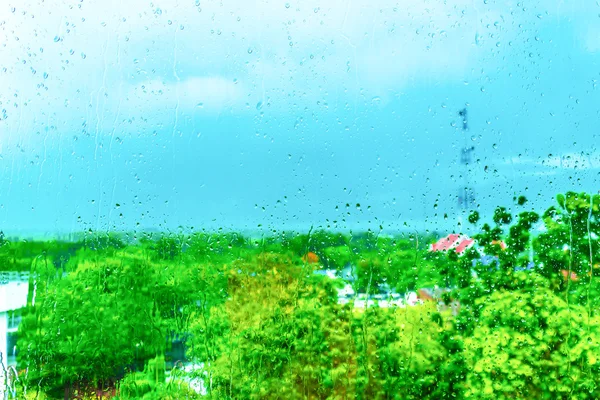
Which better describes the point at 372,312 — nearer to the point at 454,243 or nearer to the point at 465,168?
the point at 454,243

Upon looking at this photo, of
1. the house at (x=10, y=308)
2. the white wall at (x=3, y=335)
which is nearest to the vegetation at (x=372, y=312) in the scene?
the house at (x=10, y=308)

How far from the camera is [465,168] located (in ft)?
10.0

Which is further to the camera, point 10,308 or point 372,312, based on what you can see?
point 10,308

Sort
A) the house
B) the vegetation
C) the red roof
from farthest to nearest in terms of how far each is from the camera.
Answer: the house
the red roof
the vegetation

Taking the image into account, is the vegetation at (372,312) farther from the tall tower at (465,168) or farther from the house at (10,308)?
the house at (10,308)

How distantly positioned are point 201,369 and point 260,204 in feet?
3.25

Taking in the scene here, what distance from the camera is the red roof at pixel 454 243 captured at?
309 cm

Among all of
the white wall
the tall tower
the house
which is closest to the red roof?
the tall tower

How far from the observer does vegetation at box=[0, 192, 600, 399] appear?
299cm

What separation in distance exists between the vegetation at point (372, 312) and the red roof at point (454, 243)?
0.04 meters

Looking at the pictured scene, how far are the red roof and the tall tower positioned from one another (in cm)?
18

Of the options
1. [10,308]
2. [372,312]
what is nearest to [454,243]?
[372,312]

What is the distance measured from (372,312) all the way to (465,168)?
0.90 metres

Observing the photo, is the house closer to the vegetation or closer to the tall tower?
the vegetation
